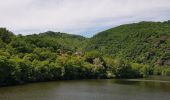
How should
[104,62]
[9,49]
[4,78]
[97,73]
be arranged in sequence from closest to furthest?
[4,78] < [9,49] < [97,73] < [104,62]

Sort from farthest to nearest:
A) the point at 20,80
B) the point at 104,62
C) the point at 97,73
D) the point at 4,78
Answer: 1. the point at 104,62
2. the point at 97,73
3. the point at 20,80
4. the point at 4,78

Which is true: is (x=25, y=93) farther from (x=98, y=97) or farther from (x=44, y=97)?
(x=98, y=97)

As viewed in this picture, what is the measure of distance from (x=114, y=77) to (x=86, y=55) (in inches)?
893

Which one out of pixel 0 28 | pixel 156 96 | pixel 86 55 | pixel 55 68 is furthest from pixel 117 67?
pixel 156 96

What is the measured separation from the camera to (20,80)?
11581 centimetres

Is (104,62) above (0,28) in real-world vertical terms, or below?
below

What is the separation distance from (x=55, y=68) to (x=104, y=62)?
42575 millimetres

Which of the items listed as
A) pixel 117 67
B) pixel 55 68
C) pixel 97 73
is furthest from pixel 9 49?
pixel 117 67

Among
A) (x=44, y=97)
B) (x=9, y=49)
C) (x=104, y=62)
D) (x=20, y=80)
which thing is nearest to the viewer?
(x=44, y=97)

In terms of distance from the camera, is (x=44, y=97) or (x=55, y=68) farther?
A: (x=55, y=68)

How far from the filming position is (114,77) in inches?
6718

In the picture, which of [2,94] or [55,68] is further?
[55,68]

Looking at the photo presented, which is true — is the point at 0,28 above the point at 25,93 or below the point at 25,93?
above

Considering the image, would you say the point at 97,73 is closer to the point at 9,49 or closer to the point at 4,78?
the point at 9,49
